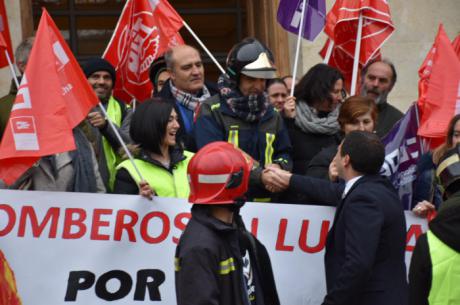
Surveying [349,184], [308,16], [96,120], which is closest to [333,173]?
[349,184]

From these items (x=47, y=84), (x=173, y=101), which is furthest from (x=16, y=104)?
(x=173, y=101)

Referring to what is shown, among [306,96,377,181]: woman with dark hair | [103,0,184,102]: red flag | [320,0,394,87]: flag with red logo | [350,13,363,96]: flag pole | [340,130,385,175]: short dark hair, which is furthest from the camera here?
[320,0,394,87]: flag with red logo

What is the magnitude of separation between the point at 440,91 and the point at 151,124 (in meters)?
2.25

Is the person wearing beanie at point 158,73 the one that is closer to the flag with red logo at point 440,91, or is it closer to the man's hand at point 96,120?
the man's hand at point 96,120

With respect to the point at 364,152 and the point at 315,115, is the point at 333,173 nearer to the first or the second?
the point at 364,152

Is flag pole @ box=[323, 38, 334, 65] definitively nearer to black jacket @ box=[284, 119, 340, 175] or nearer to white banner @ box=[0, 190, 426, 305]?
black jacket @ box=[284, 119, 340, 175]

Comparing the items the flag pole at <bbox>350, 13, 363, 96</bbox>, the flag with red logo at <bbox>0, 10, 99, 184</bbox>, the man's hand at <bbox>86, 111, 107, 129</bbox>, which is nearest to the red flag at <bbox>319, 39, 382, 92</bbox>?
the flag pole at <bbox>350, 13, 363, 96</bbox>

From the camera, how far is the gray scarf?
8.55m

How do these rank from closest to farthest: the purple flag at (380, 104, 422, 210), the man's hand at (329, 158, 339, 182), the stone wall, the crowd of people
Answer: the crowd of people, the man's hand at (329, 158, 339, 182), the purple flag at (380, 104, 422, 210), the stone wall

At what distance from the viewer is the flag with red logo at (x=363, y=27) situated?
32.3 ft

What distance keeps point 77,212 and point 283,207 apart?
4.17ft

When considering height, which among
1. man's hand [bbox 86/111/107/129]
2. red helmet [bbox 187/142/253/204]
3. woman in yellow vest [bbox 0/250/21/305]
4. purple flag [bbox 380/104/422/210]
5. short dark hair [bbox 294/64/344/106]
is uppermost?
red helmet [bbox 187/142/253/204]

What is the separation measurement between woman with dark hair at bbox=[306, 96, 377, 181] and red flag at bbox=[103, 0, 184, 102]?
1889mm

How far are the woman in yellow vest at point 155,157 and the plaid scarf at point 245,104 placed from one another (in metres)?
0.43
